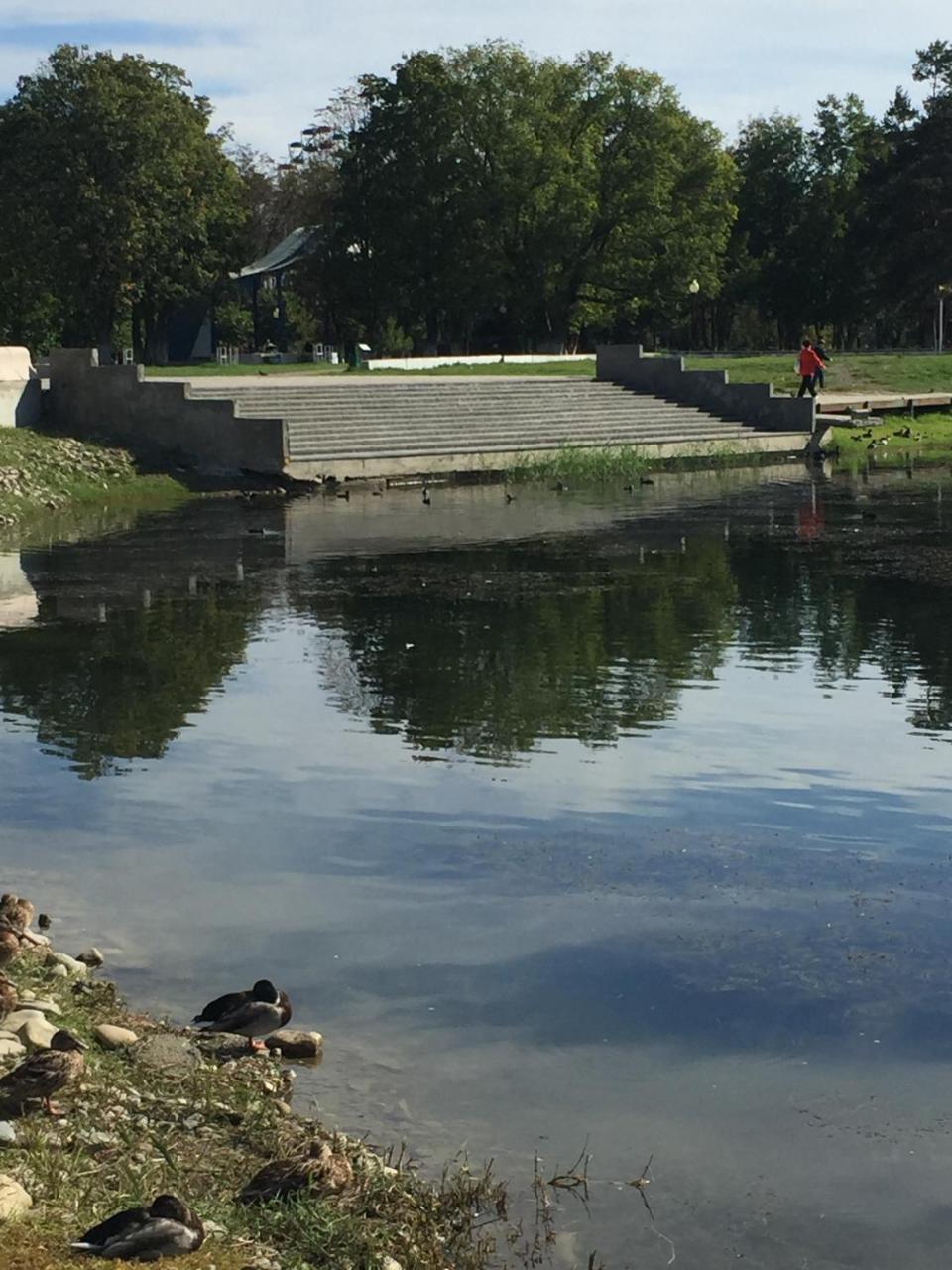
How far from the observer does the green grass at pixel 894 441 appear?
126 ft

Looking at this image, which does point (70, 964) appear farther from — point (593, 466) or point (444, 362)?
point (444, 362)

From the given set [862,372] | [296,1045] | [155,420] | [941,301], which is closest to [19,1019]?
[296,1045]

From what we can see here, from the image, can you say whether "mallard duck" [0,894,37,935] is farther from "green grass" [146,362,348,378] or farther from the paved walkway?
"green grass" [146,362,348,378]

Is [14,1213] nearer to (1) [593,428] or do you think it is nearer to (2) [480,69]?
(1) [593,428]

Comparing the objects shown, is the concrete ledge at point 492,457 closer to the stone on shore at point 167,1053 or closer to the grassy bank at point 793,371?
the grassy bank at point 793,371

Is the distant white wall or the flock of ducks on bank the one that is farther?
the distant white wall

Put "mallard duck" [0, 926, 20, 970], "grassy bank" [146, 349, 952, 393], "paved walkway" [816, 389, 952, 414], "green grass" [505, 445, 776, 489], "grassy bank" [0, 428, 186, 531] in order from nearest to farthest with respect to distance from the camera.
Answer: "mallard duck" [0, 926, 20, 970]
"grassy bank" [0, 428, 186, 531]
"green grass" [505, 445, 776, 489]
"paved walkway" [816, 389, 952, 414]
"grassy bank" [146, 349, 952, 393]

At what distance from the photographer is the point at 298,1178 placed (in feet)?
19.0

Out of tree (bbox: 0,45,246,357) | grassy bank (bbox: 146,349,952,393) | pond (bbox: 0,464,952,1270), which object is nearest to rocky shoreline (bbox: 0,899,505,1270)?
pond (bbox: 0,464,952,1270)

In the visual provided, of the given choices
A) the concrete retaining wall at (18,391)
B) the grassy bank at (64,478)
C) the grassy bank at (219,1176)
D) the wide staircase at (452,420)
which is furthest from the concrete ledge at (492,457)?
the grassy bank at (219,1176)

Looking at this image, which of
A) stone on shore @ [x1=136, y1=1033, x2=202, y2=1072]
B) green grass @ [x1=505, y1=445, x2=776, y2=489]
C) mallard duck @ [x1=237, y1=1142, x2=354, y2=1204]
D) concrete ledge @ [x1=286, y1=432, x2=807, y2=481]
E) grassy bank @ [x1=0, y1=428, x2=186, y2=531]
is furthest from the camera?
green grass @ [x1=505, y1=445, x2=776, y2=489]

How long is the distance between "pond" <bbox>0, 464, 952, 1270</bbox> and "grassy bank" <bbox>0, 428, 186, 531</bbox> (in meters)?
9.37

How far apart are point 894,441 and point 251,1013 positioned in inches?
1432

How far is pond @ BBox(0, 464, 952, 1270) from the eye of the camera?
641 centimetres
